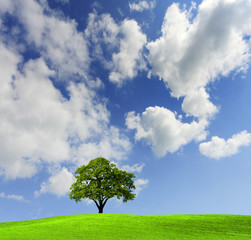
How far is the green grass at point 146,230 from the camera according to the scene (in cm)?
2584

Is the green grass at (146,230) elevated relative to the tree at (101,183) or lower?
lower

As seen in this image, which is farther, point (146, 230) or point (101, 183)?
point (101, 183)

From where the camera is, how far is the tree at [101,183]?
52.4 meters

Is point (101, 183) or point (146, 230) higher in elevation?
point (101, 183)

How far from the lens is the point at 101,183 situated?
53688 mm

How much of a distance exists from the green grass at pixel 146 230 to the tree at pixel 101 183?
51.0 ft

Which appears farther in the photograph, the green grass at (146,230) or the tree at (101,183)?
the tree at (101,183)

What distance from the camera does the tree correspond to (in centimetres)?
5241

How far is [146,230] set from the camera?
2942 cm

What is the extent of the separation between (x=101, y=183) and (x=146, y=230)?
2570 centimetres

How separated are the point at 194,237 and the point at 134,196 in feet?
97.4

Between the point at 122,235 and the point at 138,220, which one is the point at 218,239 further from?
the point at 138,220

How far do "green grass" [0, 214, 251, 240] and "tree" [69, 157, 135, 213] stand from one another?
51.0 ft

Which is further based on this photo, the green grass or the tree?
the tree
